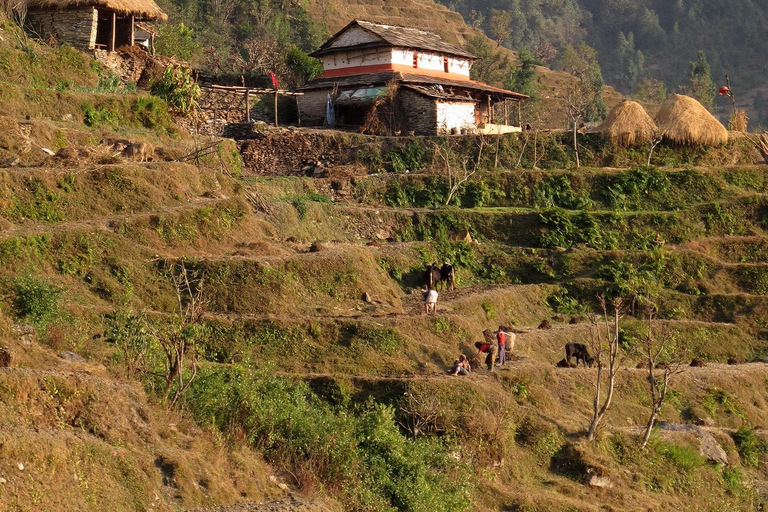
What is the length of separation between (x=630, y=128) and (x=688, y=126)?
2388 mm

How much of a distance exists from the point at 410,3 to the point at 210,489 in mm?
78963

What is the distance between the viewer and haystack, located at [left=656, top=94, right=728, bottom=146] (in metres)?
43.2

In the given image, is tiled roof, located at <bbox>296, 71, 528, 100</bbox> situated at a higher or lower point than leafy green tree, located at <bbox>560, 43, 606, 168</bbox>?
lower

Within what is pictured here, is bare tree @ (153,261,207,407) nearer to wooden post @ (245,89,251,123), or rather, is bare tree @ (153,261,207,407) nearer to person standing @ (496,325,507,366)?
person standing @ (496,325,507,366)

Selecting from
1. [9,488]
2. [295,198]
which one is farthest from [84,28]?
[9,488]

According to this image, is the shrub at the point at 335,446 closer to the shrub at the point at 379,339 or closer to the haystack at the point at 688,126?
the shrub at the point at 379,339

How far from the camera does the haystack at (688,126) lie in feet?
142

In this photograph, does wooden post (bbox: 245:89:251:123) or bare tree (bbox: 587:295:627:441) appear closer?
bare tree (bbox: 587:295:627:441)

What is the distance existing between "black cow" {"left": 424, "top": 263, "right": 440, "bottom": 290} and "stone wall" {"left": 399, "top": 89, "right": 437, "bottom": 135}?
13117 mm

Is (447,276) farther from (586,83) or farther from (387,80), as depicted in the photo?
(586,83)

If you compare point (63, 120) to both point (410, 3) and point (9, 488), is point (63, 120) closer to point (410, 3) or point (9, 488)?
point (9, 488)

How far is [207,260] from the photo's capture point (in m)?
25.3

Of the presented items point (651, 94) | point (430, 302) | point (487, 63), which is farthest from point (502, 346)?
point (651, 94)

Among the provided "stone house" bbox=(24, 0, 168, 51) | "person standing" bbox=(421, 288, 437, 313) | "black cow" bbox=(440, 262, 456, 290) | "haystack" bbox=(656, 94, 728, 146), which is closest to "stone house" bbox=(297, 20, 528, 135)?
"haystack" bbox=(656, 94, 728, 146)
